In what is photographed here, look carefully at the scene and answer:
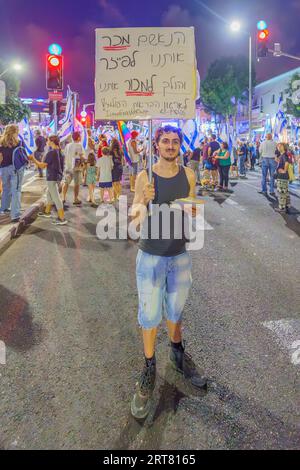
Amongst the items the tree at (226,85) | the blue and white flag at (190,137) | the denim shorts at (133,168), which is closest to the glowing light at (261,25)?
the blue and white flag at (190,137)

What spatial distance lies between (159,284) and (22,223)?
6377 millimetres

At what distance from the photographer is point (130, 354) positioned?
3598 mm

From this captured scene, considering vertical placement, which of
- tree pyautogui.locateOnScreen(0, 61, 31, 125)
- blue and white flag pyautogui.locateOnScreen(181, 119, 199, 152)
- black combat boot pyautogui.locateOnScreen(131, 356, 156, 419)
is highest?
tree pyautogui.locateOnScreen(0, 61, 31, 125)

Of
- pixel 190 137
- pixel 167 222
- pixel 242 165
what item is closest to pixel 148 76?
pixel 167 222

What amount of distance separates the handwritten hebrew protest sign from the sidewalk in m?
4.19

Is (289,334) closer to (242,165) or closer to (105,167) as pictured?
(105,167)

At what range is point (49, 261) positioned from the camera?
A: 6.38m

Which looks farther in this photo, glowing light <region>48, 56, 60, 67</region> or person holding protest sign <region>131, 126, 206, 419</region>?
glowing light <region>48, 56, 60, 67</region>

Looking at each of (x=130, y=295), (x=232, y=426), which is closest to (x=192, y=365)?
(x=232, y=426)

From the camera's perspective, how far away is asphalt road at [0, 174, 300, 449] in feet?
8.63

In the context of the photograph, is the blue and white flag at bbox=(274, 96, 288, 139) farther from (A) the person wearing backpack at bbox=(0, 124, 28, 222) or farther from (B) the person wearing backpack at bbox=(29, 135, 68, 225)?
(A) the person wearing backpack at bbox=(0, 124, 28, 222)

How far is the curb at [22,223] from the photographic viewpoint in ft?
24.5

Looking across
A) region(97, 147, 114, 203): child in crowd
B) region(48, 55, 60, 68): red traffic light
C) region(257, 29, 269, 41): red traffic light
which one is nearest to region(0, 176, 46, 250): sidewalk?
region(97, 147, 114, 203): child in crowd

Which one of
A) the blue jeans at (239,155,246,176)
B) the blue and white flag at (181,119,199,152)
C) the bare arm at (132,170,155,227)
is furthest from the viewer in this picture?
the blue jeans at (239,155,246,176)
